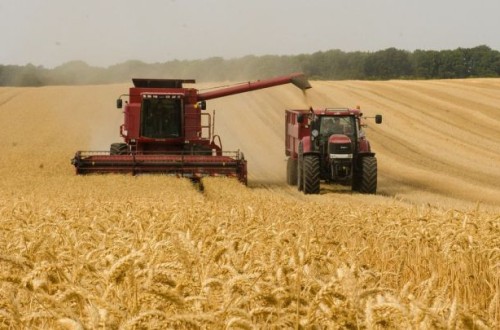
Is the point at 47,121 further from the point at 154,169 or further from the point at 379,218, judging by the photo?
the point at 379,218

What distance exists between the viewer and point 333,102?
44.1 metres

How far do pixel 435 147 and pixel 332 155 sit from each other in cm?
1463

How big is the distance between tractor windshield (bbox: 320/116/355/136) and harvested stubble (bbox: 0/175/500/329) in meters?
10.1

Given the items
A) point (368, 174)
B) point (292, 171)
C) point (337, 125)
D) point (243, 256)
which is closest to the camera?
point (243, 256)

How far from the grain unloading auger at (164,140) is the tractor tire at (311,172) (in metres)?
1.79

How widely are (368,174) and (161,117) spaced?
20.5 ft

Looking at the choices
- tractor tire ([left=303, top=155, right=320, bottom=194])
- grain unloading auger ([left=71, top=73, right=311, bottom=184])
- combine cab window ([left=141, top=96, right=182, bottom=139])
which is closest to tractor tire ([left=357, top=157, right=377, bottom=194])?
tractor tire ([left=303, top=155, right=320, bottom=194])

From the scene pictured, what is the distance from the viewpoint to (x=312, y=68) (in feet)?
276

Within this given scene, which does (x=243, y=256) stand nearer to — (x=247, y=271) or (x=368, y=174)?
(x=247, y=271)

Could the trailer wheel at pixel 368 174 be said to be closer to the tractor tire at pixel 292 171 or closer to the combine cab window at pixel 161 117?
the tractor tire at pixel 292 171

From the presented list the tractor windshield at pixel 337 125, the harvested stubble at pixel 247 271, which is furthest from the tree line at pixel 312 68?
the harvested stubble at pixel 247 271

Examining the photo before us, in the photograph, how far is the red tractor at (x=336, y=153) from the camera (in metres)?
20.3

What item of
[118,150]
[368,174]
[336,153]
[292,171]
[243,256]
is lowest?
[292,171]

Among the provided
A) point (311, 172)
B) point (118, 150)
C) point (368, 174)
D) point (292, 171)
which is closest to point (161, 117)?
point (118, 150)
